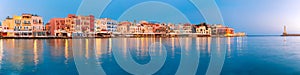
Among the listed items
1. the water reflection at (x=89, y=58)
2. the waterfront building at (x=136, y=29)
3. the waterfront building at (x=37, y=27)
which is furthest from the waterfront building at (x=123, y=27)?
the water reflection at (x=89, y=58)

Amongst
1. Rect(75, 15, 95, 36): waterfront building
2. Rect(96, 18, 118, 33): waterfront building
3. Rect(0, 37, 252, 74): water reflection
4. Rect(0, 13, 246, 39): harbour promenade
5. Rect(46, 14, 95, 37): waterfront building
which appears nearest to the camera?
Rect(0, 37, 252, 74): water reflection

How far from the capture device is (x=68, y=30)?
65.8 metres

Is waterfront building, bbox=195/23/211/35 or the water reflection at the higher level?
waterfront building, bbox=195/23/211/35

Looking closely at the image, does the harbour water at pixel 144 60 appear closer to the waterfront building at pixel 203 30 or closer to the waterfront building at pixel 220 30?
the waterfront building at pixel 203 30

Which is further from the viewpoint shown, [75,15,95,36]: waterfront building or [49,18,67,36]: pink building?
[75,15,95,36]: waterfront building

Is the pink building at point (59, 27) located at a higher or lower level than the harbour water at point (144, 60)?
higher

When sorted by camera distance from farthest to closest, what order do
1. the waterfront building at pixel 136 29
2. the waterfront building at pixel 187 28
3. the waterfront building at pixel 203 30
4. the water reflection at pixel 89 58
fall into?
the waterfront building at pixel 203 30
the waterfront building at pixel 187 28
the waterfront building at pixel 136 29
the water reflection at pixel 89 58

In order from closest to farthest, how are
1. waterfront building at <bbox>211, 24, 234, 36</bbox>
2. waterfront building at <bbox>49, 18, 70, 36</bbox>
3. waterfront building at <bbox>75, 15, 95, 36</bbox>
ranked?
waterfront building at <bbox>49, 18, 70, 36</bbox>, waterfront building at <bbox>75, 15, 95, 36</bbox>, waterfront building at <bbox>211, 24, 234, 36</bbox>

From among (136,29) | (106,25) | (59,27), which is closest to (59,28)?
(59,27)

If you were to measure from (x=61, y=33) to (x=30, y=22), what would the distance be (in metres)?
6.60

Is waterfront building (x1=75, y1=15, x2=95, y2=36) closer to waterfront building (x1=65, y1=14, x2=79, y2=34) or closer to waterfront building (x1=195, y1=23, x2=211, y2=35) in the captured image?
waterfront building (x1=65, y1=14, x2=79, y2=34)

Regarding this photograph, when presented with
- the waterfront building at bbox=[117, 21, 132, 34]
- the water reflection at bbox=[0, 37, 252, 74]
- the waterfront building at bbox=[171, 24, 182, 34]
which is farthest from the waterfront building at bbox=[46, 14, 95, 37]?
the waterfront building at bbox=[171, 24, 182, 34]

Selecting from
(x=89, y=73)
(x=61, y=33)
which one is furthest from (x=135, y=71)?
(x=61, y=33)

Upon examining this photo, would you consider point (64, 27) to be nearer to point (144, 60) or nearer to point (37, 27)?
point (37, 27)
